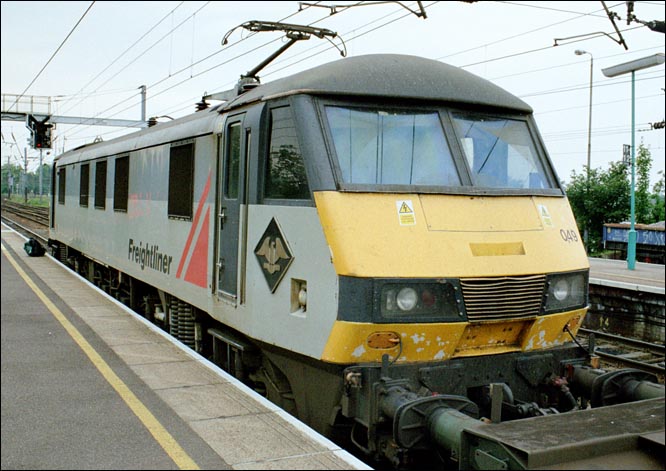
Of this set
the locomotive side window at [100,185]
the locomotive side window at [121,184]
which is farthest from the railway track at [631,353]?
the locomotive side window at [100,185]

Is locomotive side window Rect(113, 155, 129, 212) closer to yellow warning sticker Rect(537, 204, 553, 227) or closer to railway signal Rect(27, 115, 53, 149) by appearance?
yellow warning sticker Rect(537, 204, 553, 227)

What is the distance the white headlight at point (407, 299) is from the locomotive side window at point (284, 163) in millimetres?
1031

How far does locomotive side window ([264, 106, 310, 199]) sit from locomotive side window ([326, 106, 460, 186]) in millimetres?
329

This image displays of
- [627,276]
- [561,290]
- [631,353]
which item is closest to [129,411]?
[561,290]

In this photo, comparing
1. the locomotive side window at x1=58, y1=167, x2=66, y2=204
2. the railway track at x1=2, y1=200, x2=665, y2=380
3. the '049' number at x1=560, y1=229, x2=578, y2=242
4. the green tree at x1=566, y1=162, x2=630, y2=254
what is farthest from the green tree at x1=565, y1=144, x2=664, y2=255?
the '049' number at x1=560, y1=229, x2=578, y2=242

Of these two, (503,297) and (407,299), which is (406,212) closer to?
(407,299)

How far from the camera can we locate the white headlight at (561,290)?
18.1 feet

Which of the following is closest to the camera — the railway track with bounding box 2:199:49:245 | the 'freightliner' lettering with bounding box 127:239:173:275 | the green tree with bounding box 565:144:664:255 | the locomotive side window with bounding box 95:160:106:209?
the 'freightliner' lettering with bounding box 127:239:173:275

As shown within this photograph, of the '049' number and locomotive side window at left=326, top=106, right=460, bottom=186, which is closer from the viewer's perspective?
locomotive side window at left=326, top=106, right=460, bottom=186

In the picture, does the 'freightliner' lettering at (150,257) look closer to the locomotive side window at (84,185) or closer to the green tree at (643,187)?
the locomotive side window at (84,185)

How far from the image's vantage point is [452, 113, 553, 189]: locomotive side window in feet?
19.0

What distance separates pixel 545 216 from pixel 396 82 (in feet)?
5.22

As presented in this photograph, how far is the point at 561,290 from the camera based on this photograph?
18.3ft

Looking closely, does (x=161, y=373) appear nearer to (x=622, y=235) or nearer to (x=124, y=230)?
(x=124, y=230)
